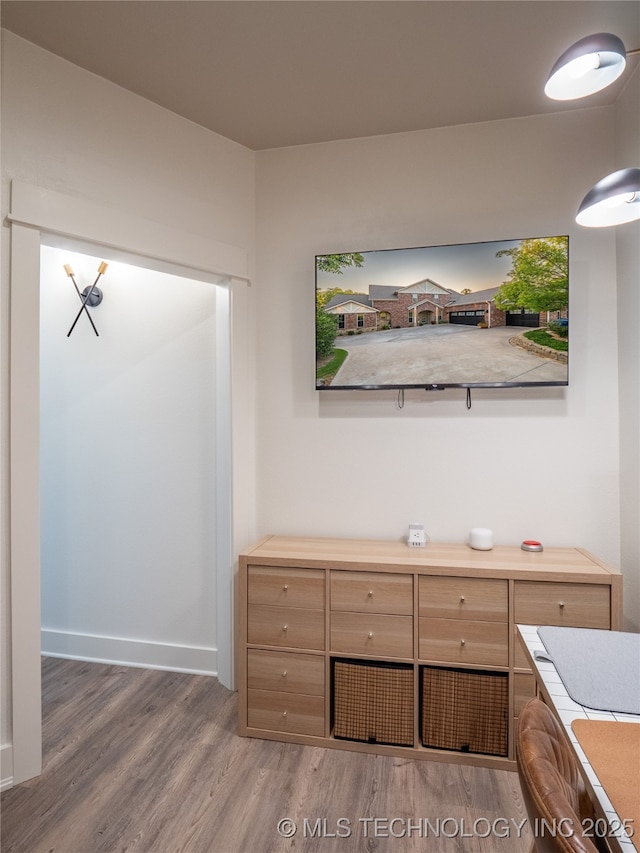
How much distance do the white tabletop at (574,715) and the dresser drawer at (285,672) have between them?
1.04 meters

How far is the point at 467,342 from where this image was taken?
2418 millimetres

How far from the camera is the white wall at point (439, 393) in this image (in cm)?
241

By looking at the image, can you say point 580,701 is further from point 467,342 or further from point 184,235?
point 184,235

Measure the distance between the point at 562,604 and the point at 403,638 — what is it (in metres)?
0.65

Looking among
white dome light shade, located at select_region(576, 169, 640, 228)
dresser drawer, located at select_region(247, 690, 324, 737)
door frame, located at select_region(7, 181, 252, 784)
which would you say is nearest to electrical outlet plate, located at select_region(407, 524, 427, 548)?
dresser drawer, located at select_region(247, 690, 324, 737)

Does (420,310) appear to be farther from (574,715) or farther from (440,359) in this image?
(574,715)

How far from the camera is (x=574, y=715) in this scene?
1.11 meters

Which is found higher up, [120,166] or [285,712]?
[120,166]

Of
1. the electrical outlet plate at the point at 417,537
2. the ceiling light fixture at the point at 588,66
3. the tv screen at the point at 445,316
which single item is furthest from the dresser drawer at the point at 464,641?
the ceiling light fixture at the point at 588,66

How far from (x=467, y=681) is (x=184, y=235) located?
237cm

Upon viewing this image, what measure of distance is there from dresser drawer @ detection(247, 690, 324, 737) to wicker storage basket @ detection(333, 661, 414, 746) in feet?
0.28

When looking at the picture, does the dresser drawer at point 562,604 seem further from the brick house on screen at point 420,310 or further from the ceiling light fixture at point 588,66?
the ceiling light fixture at point 588,66

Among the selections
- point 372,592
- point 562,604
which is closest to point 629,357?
point 562,604

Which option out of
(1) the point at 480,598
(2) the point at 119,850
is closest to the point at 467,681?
(1) the point at 480,598
